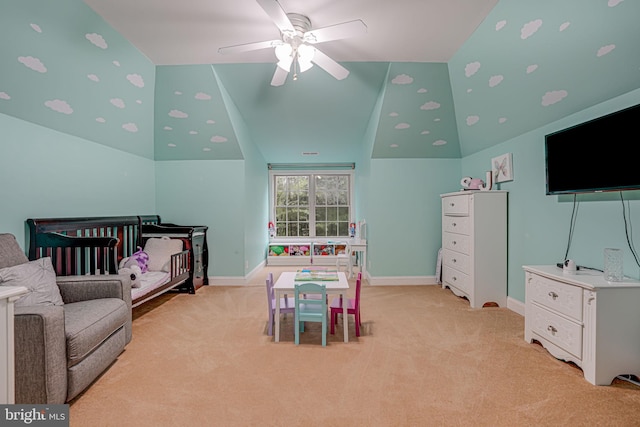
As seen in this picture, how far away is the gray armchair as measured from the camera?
5.29ft

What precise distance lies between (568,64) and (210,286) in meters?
4.81

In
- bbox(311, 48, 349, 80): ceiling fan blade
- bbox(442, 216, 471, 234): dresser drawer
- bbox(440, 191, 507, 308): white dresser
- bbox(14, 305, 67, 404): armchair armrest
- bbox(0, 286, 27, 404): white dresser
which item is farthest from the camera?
bbox(442, 216, 471, 234): dresser drawer

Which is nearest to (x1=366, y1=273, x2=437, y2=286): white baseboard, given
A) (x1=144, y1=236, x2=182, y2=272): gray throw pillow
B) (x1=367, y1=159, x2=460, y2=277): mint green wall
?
(x1=367, y1=159, x2=460, y2=277): mint green wall

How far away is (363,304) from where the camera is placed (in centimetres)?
369

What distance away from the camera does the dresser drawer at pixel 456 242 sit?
364cm

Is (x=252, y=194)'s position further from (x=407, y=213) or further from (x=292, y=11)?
(x=292, y=11)

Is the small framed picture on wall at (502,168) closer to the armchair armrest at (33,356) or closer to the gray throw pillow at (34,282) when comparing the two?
the armchair armrest at (33,356)

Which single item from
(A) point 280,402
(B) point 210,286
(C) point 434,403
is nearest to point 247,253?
(B) point 210,286

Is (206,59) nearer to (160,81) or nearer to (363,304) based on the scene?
(160,81)

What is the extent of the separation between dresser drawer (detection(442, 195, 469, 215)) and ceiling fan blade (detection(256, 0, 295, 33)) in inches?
109

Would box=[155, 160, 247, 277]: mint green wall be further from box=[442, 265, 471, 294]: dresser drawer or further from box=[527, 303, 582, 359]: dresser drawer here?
box=[527, 303, 582, 359]: dresser drawer

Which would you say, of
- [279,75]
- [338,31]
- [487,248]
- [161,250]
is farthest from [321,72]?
[161,250]

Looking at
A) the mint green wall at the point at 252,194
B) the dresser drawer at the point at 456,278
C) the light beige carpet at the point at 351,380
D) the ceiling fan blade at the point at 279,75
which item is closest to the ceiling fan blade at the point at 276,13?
the ceiling fan blade at the point at 279,75

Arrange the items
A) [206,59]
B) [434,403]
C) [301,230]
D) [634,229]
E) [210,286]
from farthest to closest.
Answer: [301,230], [210,286], [206,59], [634,229], [434,403]
